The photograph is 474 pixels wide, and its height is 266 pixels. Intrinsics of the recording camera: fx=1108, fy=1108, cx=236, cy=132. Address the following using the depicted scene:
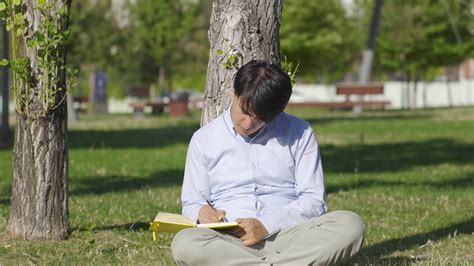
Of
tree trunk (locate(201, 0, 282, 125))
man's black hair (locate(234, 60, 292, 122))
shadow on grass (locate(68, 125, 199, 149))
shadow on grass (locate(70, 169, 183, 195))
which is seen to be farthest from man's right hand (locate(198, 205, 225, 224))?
shadow on grass (locate(68, 125, 199, 149))

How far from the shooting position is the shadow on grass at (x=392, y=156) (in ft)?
50.8

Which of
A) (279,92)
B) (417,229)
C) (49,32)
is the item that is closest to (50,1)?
(49,32)

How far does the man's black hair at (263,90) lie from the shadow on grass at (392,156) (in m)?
9.31

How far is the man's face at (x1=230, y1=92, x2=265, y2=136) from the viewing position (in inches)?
212

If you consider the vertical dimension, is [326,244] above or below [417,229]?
above

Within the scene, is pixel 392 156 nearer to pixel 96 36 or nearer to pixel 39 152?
pixel 39 152

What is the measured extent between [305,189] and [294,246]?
0.31 meters

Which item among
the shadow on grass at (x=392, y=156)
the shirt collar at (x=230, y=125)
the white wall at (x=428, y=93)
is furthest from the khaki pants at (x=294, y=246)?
the white wall at (x=428, y=93)

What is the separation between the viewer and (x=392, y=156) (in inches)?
686

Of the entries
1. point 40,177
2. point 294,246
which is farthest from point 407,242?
point 294,246

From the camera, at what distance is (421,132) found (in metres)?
23.8

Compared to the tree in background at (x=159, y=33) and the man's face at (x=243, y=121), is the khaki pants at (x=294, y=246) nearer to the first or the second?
the man's face at (x=243, y=121)

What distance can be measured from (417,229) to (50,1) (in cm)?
343

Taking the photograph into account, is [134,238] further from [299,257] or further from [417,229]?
[299,257]
